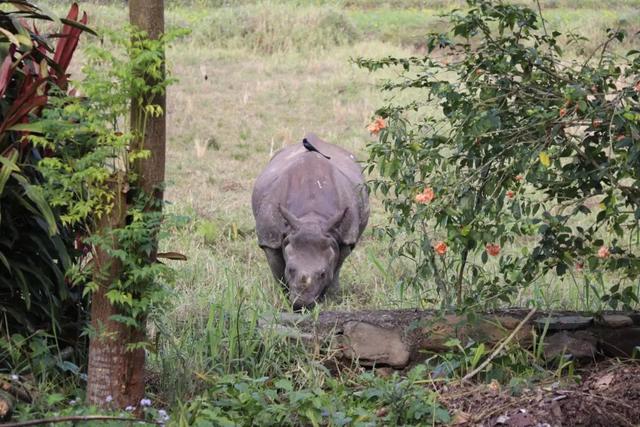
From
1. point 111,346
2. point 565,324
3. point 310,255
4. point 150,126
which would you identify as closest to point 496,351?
point 565,324

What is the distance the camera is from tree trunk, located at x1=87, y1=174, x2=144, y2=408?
521 cm

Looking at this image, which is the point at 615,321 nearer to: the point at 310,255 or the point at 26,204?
the point at 26,204

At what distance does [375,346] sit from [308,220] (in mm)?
3449

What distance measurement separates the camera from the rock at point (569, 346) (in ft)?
20.6

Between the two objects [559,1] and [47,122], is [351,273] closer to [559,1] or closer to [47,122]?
[47,122]

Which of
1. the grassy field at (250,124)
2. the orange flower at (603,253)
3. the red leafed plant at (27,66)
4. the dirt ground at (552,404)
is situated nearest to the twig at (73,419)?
the grassy field at (250,124)

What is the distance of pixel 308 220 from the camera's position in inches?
381

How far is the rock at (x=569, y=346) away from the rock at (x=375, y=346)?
2.61ft

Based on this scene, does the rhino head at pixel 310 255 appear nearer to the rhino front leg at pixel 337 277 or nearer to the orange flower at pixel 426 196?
the rhino front leg at pixel 337 277

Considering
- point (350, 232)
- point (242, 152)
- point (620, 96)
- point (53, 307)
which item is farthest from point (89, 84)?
point (242, 152)

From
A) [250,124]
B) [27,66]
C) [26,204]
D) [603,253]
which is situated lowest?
[250,124]

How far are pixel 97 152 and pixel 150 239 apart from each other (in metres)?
0.46

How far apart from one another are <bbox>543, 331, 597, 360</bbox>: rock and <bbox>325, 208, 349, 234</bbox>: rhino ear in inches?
138

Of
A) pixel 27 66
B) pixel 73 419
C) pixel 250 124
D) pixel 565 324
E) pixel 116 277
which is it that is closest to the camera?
pixel 73 419
